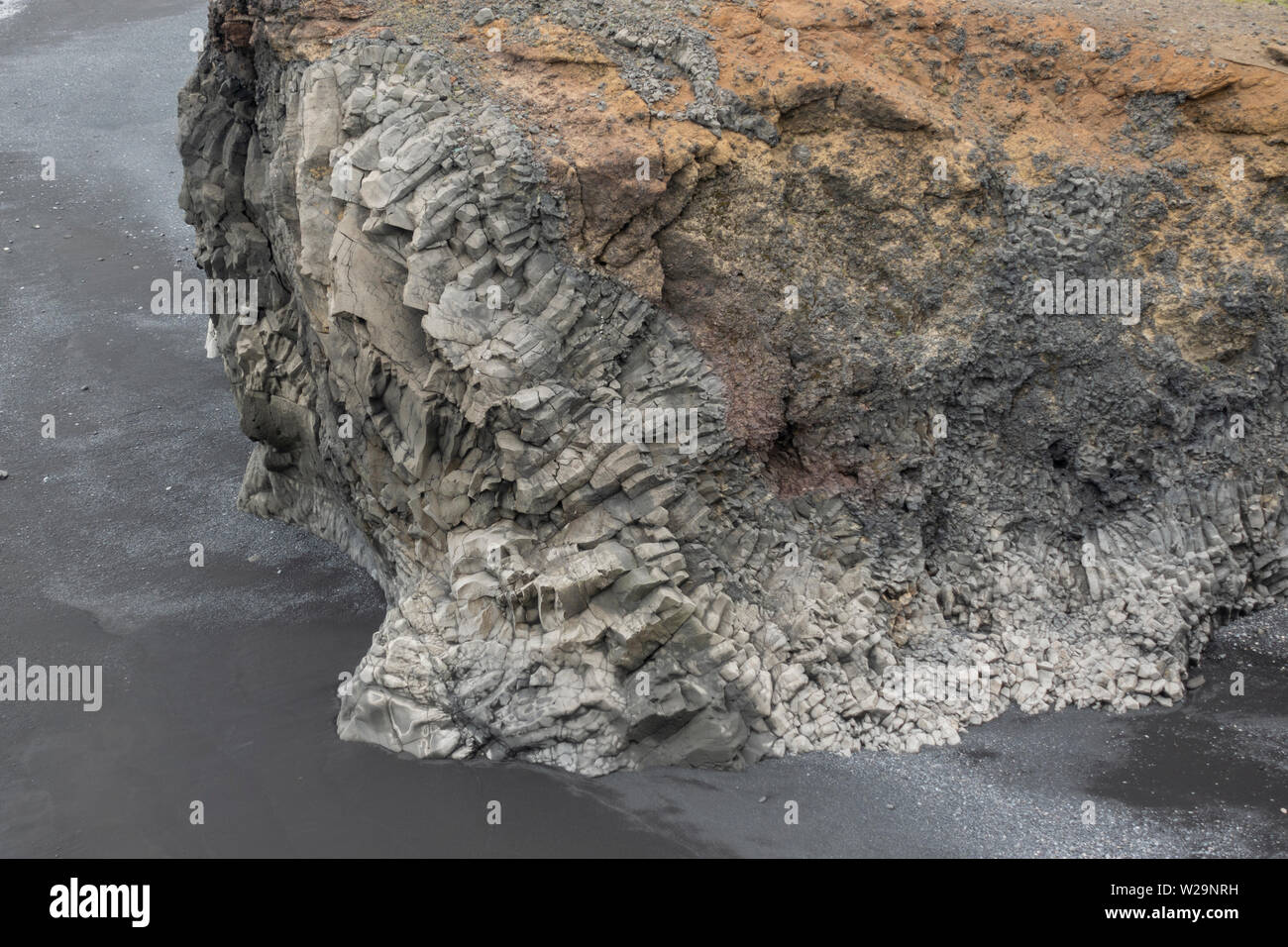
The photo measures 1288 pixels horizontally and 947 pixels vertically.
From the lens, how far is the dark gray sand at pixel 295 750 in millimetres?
12016

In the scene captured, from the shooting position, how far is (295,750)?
524 inches

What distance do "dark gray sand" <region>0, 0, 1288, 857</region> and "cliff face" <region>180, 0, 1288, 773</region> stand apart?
1.63ft

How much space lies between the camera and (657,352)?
527 inches

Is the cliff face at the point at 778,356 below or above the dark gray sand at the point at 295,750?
above

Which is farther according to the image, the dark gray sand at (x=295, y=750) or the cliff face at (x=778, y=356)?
the cliff face at (x=778, y=356)

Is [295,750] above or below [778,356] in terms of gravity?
below

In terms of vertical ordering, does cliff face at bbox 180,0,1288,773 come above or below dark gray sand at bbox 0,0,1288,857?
above

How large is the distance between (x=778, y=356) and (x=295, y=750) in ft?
22.1

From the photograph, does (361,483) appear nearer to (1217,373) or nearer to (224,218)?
(224,218)

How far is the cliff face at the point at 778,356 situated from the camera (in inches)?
510

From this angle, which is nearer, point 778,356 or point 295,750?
point 295,750

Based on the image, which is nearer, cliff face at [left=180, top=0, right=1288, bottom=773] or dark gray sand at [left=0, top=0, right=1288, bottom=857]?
dark gray sand at [left=0, top=0, right=1288, bottom=857]

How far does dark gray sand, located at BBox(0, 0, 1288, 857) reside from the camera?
1202 centimetres

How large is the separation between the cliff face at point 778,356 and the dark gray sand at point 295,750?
0.50 meters
